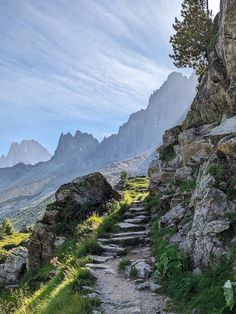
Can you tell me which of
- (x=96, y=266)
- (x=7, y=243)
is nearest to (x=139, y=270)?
(x=96, y=266)

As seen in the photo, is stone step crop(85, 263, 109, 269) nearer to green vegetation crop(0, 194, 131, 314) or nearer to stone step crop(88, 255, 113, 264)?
green vegetation crop(0, 194, 131, 314)

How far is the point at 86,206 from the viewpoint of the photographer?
31.5 meters

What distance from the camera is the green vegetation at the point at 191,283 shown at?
11.6 m

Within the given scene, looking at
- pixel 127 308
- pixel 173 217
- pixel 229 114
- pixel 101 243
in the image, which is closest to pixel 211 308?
pixel 127 308

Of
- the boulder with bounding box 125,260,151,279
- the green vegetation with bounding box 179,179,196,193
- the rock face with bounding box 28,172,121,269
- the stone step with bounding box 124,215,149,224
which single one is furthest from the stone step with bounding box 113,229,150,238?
the rock face with bounding box 28,172,121,269

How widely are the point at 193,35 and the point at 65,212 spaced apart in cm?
2495

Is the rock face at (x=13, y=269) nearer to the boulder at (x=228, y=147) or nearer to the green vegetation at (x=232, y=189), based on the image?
the boulder at (x=228, y=147)

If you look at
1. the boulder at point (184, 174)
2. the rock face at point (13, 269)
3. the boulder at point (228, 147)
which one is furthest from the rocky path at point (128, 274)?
the rock face at point (13, 269)

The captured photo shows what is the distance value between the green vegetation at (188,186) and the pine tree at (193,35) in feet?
73.6

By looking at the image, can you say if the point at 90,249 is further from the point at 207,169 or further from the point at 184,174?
the point at 184,174

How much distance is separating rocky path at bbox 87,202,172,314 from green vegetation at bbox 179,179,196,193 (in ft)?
11.0

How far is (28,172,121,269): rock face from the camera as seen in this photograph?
29.9m

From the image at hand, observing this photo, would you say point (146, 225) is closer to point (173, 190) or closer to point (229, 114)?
point (173, 190)

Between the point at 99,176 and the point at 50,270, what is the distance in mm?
11144
